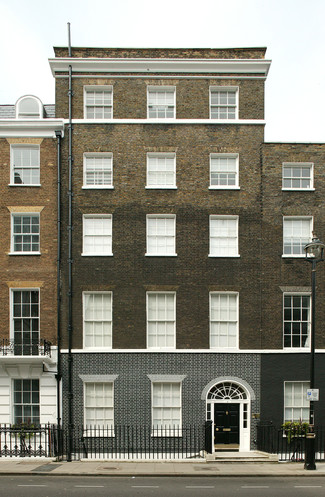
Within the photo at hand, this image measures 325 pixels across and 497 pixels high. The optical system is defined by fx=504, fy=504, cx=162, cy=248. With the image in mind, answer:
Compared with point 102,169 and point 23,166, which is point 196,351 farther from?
point 23,166

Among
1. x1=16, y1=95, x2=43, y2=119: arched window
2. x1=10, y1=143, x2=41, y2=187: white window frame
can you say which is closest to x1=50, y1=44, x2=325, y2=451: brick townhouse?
x1=16, y1=95, x2=43, y2=119: arched window

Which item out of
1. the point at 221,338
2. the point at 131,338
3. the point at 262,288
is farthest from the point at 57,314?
the point at 262,288

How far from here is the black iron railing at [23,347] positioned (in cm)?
2161

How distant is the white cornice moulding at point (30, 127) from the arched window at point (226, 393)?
1336 cm

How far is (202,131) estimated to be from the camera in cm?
2297

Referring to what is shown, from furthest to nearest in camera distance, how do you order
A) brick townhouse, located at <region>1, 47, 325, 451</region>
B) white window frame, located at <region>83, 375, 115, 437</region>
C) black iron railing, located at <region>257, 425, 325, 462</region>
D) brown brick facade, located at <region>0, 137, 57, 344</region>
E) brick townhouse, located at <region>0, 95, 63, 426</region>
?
brown brick facade, located at <region>0, 137, 57, 344</region> < brick townhouse, located at <region>1, 47, 325, 451</region> < brick townhouse, located at <region>0, 95, 63, 426</region> < white window frame, located at <region>83, 375, 115, 437</region> < black iron railing, located at <region>257, 425, 325, 462</region>

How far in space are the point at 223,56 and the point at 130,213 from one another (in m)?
8.51

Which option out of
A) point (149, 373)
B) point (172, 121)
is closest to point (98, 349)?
point (149, 373)

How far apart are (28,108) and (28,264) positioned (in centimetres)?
729

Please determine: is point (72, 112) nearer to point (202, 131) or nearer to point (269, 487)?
point (202, 131)

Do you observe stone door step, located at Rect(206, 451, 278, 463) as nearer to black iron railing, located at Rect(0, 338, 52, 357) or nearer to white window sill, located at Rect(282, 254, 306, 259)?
black iron railing, located at Rect(0, 338, 52, 357)

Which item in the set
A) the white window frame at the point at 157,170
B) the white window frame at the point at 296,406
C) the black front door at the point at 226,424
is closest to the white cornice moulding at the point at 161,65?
the white window frame at the point at 157,170

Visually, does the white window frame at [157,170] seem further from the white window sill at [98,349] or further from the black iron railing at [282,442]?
the black iron railing at [282,442]

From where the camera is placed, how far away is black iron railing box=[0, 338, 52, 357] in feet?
70.9
